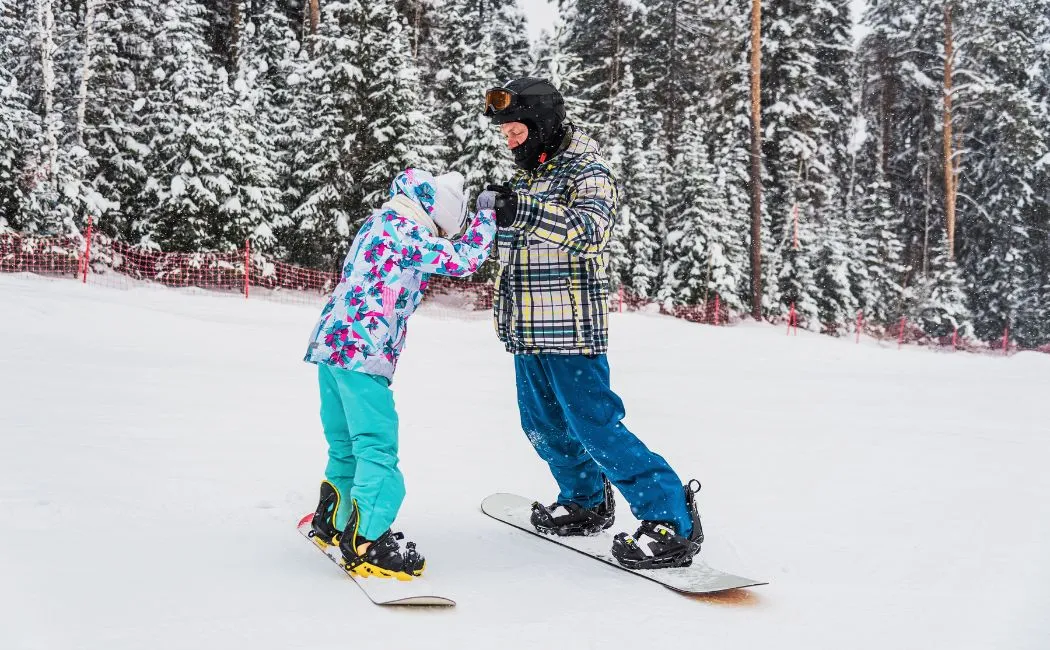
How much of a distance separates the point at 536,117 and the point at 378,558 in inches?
66.6

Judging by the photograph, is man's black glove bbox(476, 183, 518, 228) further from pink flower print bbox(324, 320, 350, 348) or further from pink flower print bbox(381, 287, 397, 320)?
pink flower print bbox(324, 320, 350, 348)

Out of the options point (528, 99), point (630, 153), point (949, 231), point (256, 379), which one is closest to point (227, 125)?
point (630, 153)

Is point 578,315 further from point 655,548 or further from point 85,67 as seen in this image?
point 85,67

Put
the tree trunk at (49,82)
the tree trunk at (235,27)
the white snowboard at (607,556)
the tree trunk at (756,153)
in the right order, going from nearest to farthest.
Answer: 1. the white snowboard at (607,556)
2. the tree trunk at (49,82)
3. the tree trunk at (756,153)
4. the tree trunk at (235,27)

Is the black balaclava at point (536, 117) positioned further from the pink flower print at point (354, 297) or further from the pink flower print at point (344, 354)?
the pink flower print at point (344, 354)

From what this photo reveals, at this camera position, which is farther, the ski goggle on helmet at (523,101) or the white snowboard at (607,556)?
the ski goggle on helmet at (523,101)

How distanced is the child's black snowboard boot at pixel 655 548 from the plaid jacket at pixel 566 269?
2.31 ft

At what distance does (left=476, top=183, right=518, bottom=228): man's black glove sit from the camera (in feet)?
8.10

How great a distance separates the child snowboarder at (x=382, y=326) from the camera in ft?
8.00

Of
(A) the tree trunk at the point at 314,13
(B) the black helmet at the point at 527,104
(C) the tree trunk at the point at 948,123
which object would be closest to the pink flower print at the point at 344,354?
(B) the black helmet at the point at 527,104

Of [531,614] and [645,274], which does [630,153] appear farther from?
[531,614]

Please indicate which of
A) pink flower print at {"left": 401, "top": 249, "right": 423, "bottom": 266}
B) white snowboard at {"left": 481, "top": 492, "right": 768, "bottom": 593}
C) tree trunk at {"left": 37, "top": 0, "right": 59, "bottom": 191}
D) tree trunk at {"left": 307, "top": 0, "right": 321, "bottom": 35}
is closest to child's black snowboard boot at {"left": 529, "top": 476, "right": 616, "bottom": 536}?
white snowboard at {"left": 481, "top": 492, "right": 768, "bottom": 593}

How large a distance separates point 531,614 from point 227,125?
781 inches

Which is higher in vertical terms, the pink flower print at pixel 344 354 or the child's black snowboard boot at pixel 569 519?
the pink flower print at pixel 344 354
